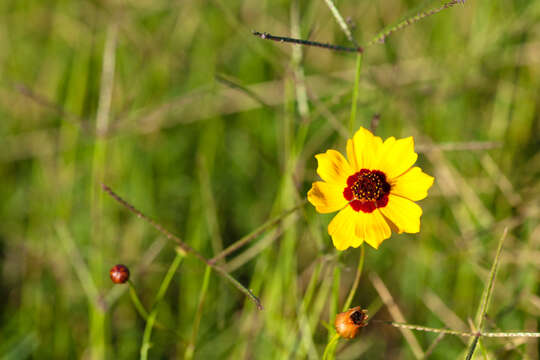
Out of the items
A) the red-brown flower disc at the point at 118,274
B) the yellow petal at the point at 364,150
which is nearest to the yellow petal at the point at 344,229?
the yellow petal at the point at 364,150

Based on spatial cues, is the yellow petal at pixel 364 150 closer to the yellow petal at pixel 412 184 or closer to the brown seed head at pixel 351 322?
the yellow petal at pixel 412 184

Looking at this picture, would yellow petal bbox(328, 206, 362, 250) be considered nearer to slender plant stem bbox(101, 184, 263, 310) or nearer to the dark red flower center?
the dark red flower center

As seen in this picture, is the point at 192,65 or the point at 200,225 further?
the point at 192,65

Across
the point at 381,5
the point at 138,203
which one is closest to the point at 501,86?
the point at 381,5

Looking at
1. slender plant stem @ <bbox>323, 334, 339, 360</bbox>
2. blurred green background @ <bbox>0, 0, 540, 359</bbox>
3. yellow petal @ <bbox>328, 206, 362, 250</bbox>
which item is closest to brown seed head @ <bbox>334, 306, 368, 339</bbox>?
slender plant stem @ <bbox>323, 334, 339, 360</bbox>

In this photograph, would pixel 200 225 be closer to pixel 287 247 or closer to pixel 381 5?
pixel 287 247

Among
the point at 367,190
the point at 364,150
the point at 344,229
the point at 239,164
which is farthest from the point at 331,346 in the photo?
the point at 239,164

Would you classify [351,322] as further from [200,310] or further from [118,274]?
[118,274]
